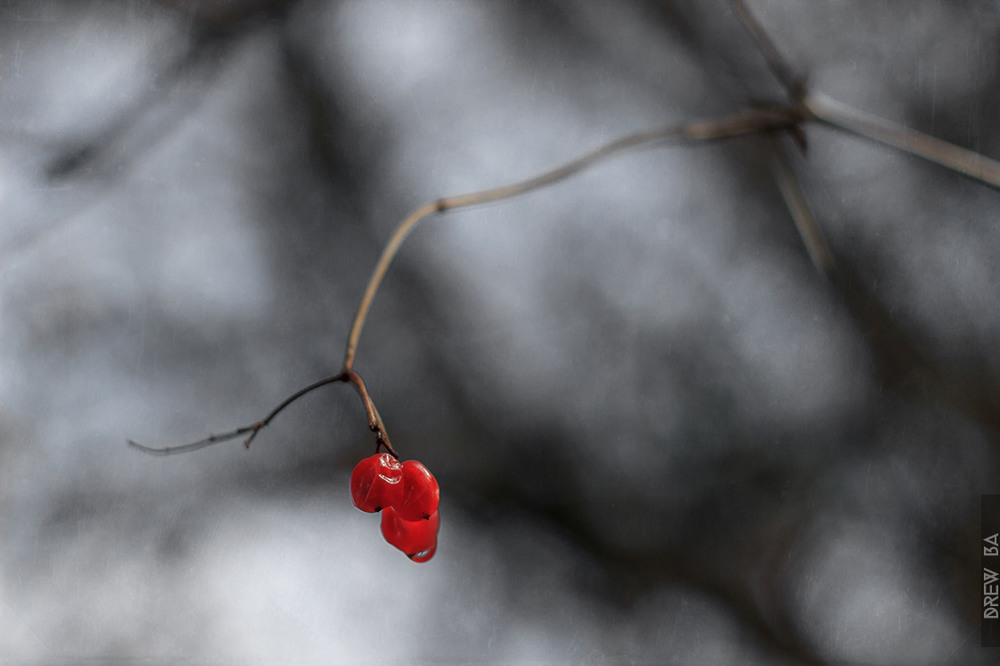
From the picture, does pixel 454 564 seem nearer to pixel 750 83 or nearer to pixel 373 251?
pixel 373 251

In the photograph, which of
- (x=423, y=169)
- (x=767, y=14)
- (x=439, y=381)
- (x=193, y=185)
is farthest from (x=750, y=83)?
(x=193, y=185)

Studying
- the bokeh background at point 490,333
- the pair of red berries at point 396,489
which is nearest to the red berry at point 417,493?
the pair of red berries at point 396,489

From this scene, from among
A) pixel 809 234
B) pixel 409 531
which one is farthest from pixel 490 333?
pixel 409 531

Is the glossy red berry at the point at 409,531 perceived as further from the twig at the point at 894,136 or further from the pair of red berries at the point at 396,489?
the twig at the point at 894,136

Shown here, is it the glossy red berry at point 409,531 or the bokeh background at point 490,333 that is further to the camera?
the bokeh background at point 490,333

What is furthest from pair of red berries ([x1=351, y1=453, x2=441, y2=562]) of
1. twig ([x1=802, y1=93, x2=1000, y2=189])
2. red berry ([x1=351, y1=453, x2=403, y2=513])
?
twig ([x1=802, y1=93, x2=1000, y2=189])
